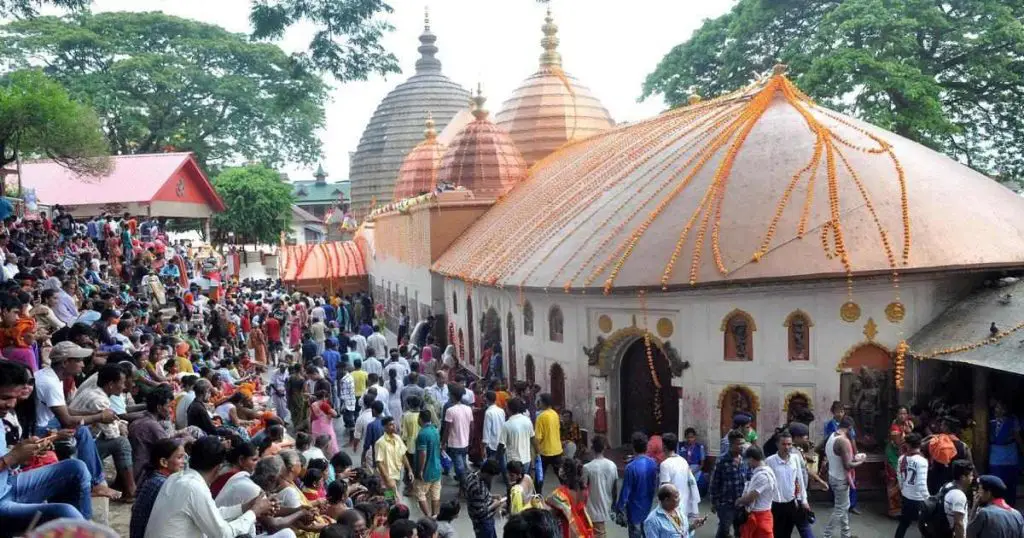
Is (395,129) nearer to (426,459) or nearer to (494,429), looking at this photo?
(494,429)

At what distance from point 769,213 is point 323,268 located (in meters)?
28.9

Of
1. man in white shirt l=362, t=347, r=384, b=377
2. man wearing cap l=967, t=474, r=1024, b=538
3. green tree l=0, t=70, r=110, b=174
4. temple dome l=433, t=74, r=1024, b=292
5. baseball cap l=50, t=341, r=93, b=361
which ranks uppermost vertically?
green tree l=0, t=70, r=110, b=174

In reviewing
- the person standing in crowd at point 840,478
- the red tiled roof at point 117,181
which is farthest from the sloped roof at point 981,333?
the red tiled roof at point 117,181

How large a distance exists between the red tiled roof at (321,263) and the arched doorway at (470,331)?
63.0 ft

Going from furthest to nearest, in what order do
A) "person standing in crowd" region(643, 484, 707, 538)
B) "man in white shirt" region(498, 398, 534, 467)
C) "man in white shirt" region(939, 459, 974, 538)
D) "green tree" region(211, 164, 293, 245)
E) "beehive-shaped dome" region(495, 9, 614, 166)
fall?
1. "green tree" region(211, 164, 293, 245)
2. "beehive-shaped dome" region(495, 9, 614, 166)
3. "man in white shirt" region(498, 398, 534, 467)
4. "man in white shirt" region(939, 459, 974, 538)
5. "person standing in crowd" region(643, 484, 707, 538)

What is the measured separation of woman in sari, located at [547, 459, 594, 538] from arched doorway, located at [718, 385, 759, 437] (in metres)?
4.93

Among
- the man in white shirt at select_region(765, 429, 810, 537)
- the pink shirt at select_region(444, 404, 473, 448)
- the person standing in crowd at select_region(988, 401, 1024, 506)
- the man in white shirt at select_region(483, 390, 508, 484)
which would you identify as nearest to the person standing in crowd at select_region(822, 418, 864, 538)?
the man in white shirt at select_region(765, 429, 810, 537)

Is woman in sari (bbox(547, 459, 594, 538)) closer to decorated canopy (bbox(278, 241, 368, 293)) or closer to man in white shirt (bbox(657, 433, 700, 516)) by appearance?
man in white shirt (bbox(657, 433, 700, 516))

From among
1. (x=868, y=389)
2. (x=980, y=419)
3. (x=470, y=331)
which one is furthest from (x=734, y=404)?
(x=470, y=331)

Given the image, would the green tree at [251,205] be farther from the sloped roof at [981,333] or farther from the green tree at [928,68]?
the sloped roof at [981,333]

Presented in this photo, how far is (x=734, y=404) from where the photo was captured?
12.5m

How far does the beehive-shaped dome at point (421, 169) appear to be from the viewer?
29.0 m

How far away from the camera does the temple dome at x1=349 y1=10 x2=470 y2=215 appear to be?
152 ft

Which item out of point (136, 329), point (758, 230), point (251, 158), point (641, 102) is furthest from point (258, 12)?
point (251, 158)
